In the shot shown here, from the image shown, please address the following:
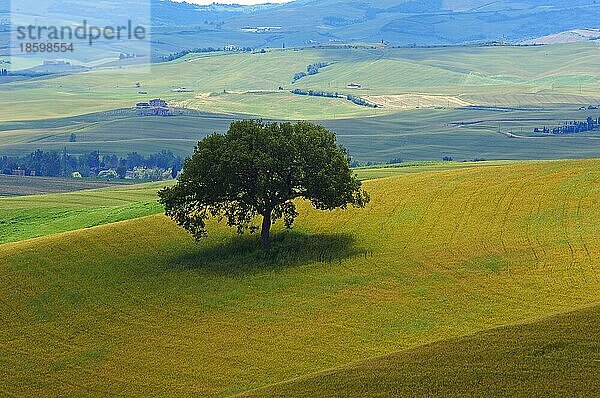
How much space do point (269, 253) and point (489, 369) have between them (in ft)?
96.9

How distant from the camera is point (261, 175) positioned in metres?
57.6

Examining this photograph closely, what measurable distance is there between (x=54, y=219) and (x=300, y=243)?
167ft

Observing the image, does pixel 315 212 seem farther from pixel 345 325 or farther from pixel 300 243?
pixel 345 325

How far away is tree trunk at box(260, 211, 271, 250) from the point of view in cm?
5912

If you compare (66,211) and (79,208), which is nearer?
(66,211)

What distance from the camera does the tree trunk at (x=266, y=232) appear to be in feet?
194

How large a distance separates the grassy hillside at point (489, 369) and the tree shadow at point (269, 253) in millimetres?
23575

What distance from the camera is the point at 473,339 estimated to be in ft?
108

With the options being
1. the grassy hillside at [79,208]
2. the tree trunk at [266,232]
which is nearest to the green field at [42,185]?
the grassy hillside at [79,208]

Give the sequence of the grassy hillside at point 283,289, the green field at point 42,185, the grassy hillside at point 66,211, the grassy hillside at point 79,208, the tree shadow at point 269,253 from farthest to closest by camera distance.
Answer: the green field at point 42,185
the grassy hillside at point 79,208
the grassy hillside at point 66,211
the tree shadow at point 269,253
the grassy hillside at point 283,289

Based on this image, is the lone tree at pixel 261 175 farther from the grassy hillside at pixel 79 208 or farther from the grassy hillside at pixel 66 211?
the grassy hillside at pixel 66 211

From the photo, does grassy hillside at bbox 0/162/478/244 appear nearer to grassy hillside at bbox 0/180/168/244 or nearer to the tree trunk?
grassy hillside at bbox 0/180/168/244

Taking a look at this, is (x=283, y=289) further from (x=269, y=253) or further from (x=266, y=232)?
(x=266, y=232)

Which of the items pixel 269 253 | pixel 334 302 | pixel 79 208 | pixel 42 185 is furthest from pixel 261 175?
pixel 42 185
